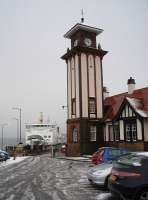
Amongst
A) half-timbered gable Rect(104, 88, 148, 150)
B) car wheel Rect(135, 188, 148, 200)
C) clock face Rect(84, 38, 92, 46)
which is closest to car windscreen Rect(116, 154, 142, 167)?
car wheel Rect(135, 188, 148, 200)

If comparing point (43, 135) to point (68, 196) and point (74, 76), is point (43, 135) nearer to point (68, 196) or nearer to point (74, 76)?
point (74, 76)

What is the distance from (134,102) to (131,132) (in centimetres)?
328

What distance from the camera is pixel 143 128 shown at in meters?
32.2

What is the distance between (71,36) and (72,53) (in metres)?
3.84

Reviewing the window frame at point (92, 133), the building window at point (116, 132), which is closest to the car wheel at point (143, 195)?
the building window at point (116, 132)

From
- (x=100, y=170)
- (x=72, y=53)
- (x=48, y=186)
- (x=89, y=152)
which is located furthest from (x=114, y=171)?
(x=72, y=53)

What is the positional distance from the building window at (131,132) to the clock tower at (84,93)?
20.1 feet

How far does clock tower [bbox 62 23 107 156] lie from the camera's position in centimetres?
3928

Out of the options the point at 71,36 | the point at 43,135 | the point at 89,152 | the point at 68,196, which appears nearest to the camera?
the point at 68,196

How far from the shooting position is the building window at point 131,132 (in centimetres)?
3358

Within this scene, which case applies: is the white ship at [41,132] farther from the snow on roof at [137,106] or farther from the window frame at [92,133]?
the snow on roof at [137,106]

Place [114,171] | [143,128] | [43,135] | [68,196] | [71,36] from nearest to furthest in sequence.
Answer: [114,171] → [68,196] → [143,128] → [71,36] → [43,135]

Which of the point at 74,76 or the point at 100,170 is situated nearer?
the point at 100,170

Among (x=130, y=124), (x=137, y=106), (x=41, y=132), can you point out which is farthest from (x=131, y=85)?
(x=41, y=132)
